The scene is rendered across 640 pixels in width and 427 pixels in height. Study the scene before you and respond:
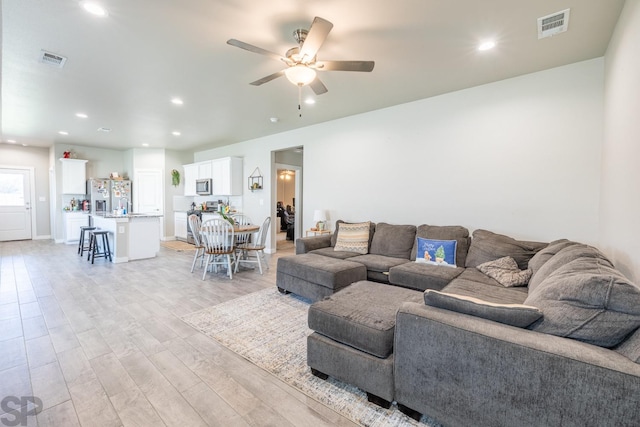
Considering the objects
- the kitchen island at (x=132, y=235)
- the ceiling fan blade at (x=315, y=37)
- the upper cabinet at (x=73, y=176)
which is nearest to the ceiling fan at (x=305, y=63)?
the ceiling fan blade at (x=315, y=37)

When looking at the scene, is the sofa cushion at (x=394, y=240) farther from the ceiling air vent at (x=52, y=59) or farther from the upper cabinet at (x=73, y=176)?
the upper cabinet at (x=73, y=176)

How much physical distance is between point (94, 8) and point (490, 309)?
11.2 ft

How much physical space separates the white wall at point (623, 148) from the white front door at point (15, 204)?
12.0 m

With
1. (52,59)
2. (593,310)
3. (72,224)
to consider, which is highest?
(52,59)

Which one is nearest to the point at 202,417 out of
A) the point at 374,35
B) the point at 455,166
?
the point at 374,35

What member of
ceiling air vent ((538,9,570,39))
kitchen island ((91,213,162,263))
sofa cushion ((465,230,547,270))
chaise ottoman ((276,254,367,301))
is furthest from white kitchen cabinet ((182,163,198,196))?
ceiling air vent ((538,9,570,39))

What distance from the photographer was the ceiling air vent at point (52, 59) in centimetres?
286

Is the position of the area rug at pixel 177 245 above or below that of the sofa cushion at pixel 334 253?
below

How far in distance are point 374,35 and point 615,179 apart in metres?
2.38

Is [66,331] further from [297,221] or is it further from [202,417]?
[297,221]

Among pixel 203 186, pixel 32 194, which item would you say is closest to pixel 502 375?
pixel 203 186

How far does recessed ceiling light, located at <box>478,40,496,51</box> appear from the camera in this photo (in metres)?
2.66

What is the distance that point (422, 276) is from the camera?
3.05m

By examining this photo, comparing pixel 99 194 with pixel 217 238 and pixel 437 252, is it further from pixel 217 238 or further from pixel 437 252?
pixel 437 252
